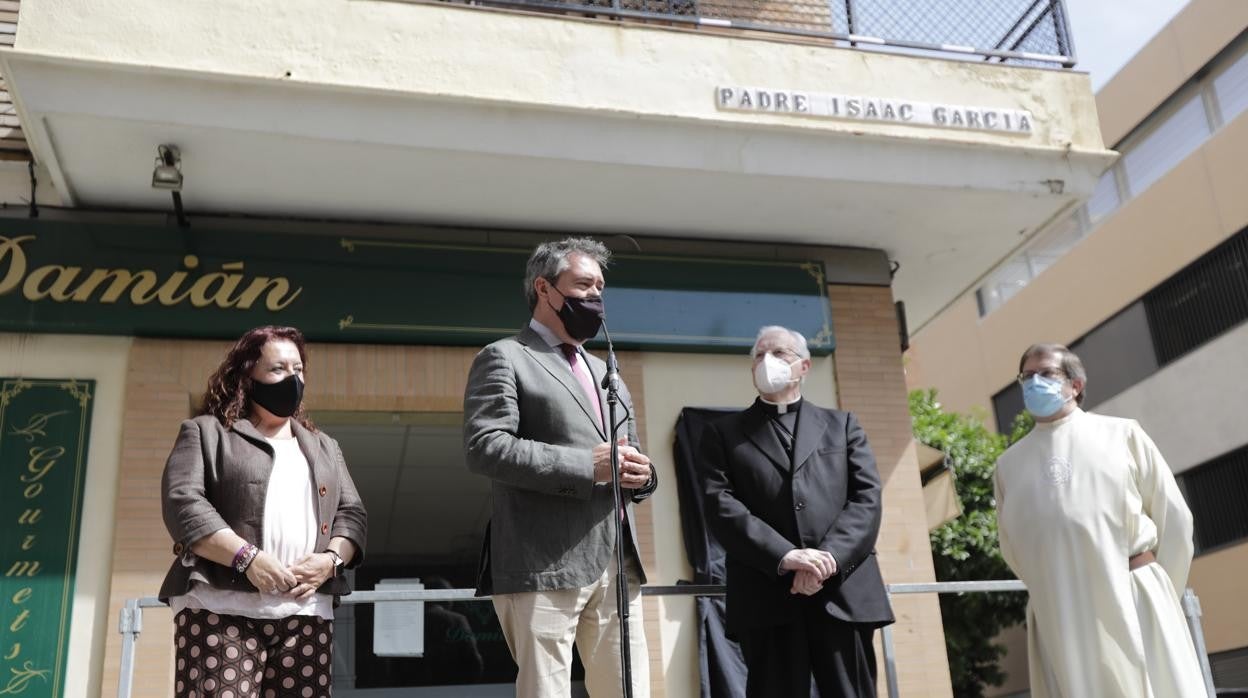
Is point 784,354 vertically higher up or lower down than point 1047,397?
higher up

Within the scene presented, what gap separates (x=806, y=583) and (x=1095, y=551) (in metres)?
1.41

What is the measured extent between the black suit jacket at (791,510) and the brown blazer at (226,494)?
1.45 m

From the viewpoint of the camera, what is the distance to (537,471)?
387 cm

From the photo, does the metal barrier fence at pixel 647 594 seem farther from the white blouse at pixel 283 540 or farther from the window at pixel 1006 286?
the window at pixel 1006 286

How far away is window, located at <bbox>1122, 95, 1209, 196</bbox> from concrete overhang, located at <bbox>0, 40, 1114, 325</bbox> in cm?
1298

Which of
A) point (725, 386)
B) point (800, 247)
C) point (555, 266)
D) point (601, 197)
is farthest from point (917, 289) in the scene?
point (555, 266)

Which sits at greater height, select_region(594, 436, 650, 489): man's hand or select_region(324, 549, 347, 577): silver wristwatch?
select_region(594, 436, 650, 489): man's hand

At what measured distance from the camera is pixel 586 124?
24.5 ft

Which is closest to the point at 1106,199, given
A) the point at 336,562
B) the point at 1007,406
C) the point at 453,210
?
the point at 1007,406

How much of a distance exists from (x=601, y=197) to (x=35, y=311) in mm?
3535

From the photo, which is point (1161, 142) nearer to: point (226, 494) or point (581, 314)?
point (581, 314)

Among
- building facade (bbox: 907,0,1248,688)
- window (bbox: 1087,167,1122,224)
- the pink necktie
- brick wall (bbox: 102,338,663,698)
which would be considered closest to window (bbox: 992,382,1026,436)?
building facade (bbox: 907,0,1248,688)

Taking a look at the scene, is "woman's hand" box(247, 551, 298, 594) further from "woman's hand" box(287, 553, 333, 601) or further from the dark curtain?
the dark curtain

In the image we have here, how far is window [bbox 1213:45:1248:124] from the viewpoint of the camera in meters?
18.7
